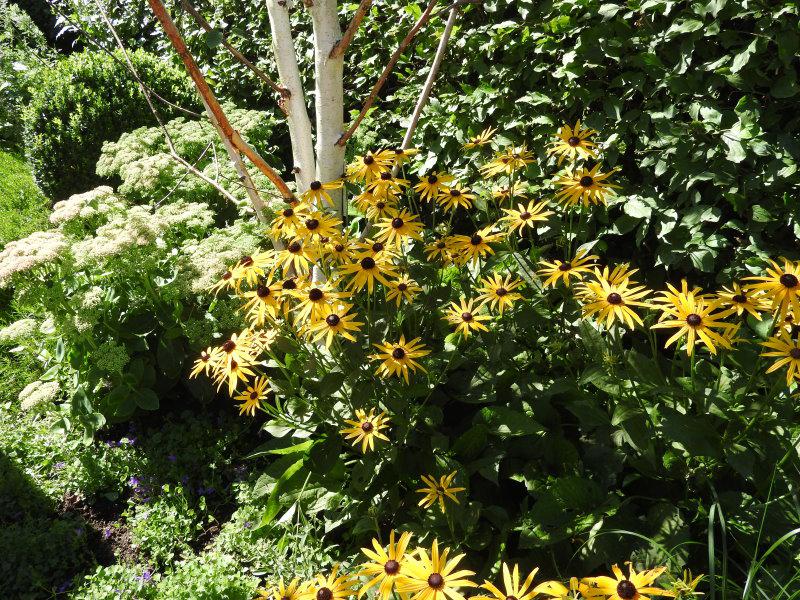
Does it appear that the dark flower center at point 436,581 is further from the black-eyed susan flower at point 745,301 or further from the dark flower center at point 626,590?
the black-eyed susan flower at point 745,301

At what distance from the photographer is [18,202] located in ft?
18.9

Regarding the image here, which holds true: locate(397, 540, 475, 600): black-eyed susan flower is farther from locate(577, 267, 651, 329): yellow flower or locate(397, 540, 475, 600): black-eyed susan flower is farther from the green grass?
the green grass

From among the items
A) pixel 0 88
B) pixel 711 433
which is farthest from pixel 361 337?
pixel 0 88

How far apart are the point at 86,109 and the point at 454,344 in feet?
15.3

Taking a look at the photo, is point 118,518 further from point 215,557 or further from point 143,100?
point 143,100

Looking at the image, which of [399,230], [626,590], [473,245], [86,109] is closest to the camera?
[626,590]

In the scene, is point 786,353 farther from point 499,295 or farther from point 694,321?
point 499,295

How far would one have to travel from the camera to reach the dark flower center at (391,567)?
4.33 ft

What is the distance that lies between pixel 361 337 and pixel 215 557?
1002mm

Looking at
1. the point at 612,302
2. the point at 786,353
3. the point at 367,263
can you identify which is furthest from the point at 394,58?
the point at 786,353

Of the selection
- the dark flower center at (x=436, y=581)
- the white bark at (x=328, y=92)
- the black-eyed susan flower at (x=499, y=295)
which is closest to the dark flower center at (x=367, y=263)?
the black-eyed susan flower at (x=499, y=295)

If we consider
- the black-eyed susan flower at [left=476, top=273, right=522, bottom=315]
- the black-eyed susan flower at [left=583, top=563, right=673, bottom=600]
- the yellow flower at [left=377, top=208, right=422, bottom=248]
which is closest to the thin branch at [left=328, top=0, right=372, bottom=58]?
the yellow flower at [left=377, top=208, right=422, bottom=248]

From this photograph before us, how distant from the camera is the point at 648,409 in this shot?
6.64 feet

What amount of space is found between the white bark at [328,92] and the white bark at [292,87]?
55 millimetres
